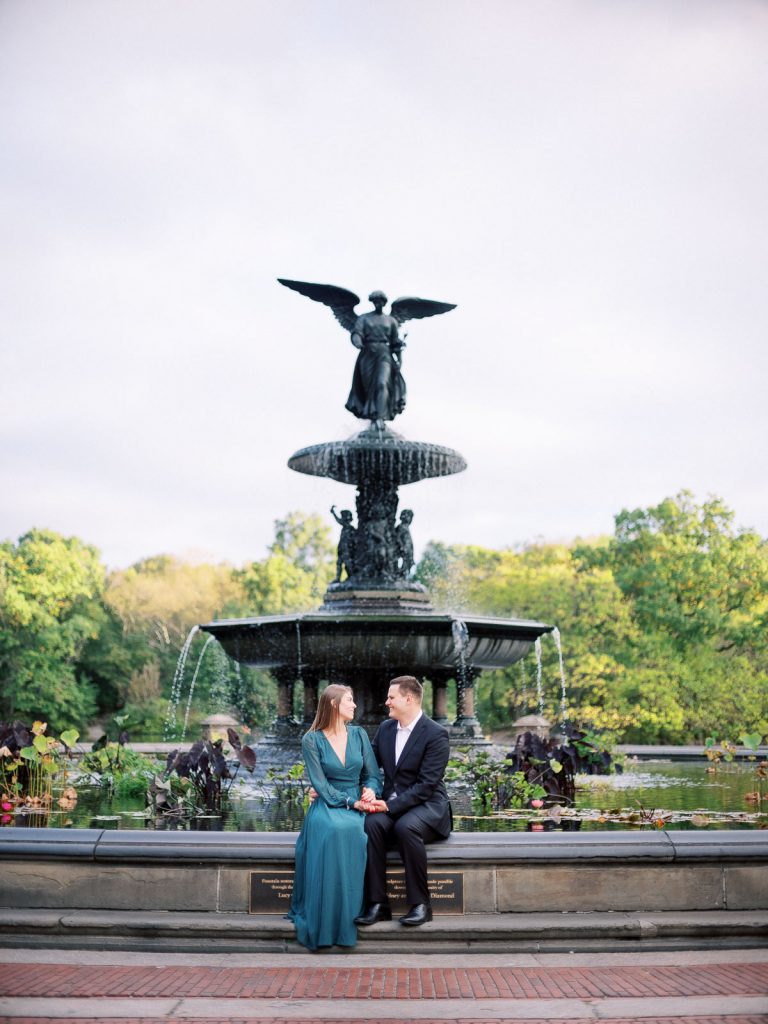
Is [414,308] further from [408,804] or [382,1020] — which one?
[382,1020]

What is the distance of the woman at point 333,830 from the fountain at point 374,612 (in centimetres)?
613

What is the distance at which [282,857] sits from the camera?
6812 millimetres

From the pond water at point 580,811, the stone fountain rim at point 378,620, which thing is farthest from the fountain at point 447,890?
the stone fountain rim at point 378,620

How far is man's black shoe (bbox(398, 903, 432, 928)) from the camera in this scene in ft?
21.5

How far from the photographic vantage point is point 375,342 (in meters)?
15.3

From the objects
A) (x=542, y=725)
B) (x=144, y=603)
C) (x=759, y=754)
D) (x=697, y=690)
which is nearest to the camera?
(x=759, y=754)

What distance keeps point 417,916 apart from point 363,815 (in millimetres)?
688

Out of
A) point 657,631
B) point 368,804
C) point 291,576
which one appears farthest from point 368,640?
point 291,576

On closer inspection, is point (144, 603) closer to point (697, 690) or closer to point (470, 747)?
point (697, 690)

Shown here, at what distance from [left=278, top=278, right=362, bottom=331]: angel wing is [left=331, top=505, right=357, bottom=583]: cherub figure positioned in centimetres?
268

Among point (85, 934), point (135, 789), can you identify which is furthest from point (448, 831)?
point (135, 789)

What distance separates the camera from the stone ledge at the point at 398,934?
6.56m

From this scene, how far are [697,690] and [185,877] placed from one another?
2959cm

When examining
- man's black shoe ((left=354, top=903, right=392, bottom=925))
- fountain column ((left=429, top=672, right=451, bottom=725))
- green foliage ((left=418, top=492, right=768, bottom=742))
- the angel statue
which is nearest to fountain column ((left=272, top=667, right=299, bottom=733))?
fountain column ((left=429, top=672, right=451, bottom=725))
